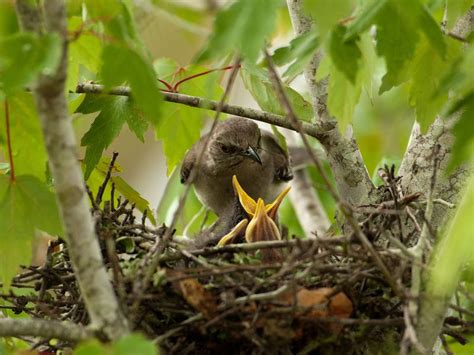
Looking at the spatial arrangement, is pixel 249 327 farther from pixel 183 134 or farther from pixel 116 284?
pixel 183 134

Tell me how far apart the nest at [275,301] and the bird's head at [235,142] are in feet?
9.37

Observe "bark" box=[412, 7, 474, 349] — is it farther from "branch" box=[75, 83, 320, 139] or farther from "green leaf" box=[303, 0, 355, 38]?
"green leaf" box=[303, 0, 355, 38]

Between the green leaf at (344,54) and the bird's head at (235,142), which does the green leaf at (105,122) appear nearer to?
the green leaf at (344,54)

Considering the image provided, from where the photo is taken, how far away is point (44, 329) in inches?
119

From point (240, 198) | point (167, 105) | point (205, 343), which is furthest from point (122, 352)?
point (240, 198)

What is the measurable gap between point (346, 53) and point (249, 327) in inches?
39.3

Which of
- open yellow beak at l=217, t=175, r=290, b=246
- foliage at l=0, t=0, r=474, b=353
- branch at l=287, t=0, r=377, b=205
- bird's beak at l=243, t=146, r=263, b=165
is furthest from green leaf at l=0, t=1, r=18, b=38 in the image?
bird's beak at l=243, t=146, r=263, b=165

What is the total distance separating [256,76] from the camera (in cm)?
432

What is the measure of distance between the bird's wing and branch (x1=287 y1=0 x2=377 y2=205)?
199 centimetres

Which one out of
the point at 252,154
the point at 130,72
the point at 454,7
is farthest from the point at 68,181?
the point at 252,154

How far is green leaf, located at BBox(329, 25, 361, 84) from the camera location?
3.25m

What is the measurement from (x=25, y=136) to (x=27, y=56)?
855 millimetres

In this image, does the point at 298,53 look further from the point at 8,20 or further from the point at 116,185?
the point at 116,185

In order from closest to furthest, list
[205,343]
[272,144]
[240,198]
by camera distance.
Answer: [205,343], [240,198], [272,144]
